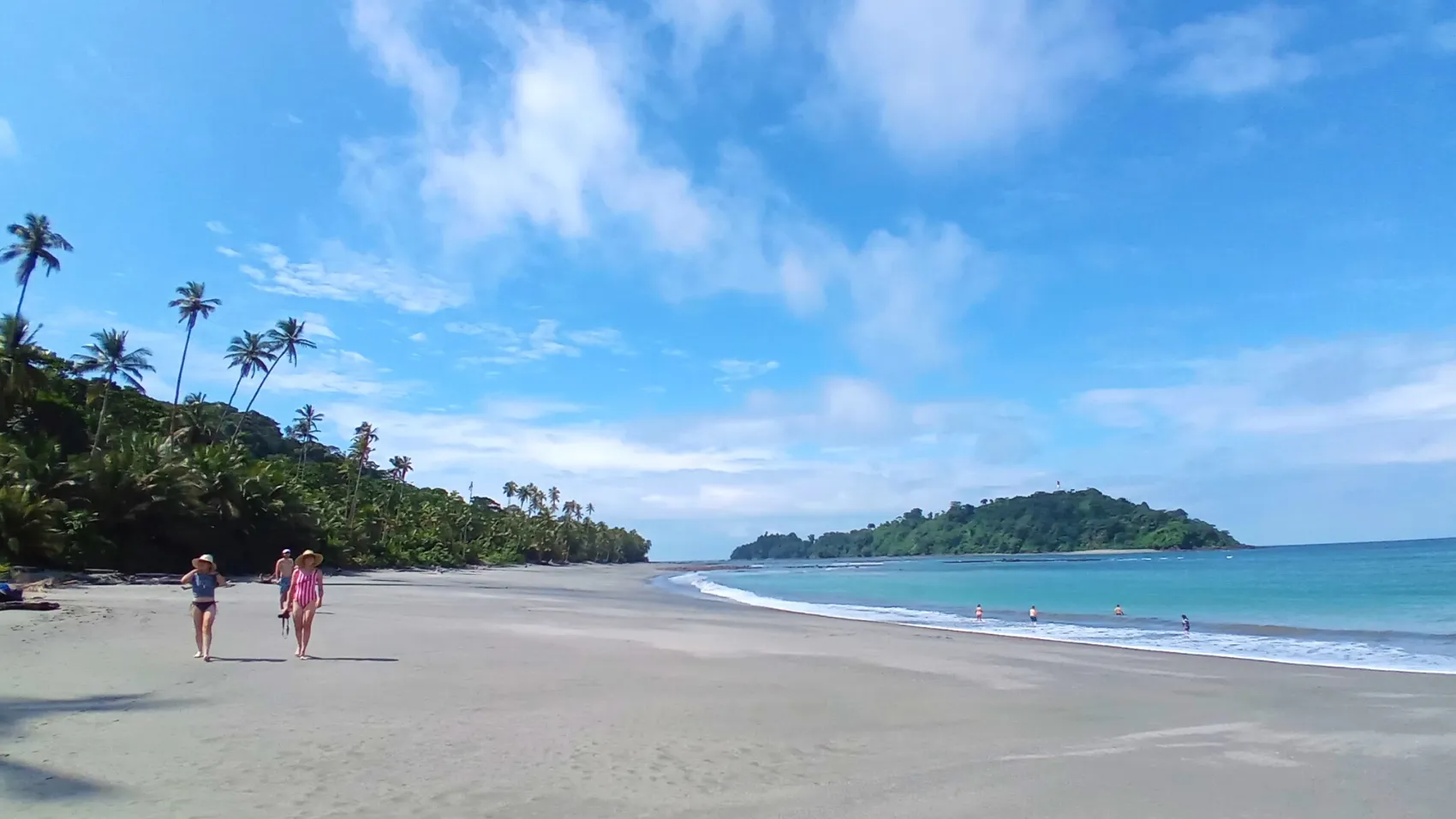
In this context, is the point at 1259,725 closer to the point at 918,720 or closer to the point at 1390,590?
the point at 918,720

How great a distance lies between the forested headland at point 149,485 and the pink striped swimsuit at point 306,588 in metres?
20.8

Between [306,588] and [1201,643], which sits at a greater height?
[306,588]

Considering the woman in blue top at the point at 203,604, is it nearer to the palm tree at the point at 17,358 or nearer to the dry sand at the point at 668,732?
the dry sand at the point at 668,732

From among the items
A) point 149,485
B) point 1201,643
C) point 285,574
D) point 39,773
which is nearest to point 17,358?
point 149,485

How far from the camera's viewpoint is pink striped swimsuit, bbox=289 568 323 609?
13.3 meters

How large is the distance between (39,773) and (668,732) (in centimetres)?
553

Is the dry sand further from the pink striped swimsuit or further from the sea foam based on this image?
the sea foam

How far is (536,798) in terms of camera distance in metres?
6.73

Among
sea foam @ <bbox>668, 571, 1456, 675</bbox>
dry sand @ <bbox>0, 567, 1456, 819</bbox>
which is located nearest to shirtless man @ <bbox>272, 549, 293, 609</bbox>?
dry sand @ <bbox>0, 567, 1456, 819</bbox>

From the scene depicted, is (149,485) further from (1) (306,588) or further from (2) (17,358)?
(1) (306,588)

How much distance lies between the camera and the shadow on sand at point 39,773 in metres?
6.21

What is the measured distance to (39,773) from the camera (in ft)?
21.9

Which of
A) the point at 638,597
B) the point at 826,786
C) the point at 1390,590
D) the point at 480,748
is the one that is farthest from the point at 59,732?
the point at 1390,590

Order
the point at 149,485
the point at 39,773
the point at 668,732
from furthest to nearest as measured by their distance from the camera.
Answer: the point at 149,485 < the point at 668,732 < the point at 39,773
